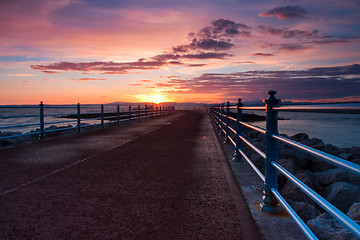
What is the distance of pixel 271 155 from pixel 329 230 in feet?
3.43

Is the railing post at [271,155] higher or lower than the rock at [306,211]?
higher

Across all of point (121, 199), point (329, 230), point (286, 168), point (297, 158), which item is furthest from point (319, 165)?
point (121, 199)

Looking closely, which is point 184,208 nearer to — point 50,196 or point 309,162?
point 50,196

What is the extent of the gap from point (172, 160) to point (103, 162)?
5.67 ft

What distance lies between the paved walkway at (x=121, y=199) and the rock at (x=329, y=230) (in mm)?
694

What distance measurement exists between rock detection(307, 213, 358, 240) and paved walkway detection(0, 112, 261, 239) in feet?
2.28

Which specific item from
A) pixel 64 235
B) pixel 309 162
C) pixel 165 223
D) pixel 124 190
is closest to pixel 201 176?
pixel 124 190

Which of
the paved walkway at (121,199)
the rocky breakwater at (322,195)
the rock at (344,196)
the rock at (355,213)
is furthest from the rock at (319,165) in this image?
the rock at (355,213)

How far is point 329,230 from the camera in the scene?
3.13 m

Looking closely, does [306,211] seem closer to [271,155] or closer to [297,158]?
[271,155]

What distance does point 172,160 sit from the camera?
7453 mm

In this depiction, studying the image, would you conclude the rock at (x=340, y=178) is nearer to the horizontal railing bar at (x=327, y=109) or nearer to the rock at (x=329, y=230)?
the rock at (x=329, y=230)

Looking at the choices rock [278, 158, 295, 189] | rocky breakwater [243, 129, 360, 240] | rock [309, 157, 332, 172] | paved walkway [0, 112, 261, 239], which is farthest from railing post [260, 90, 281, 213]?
rock [309, 157, 332, 172]

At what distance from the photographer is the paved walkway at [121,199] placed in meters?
3.30
